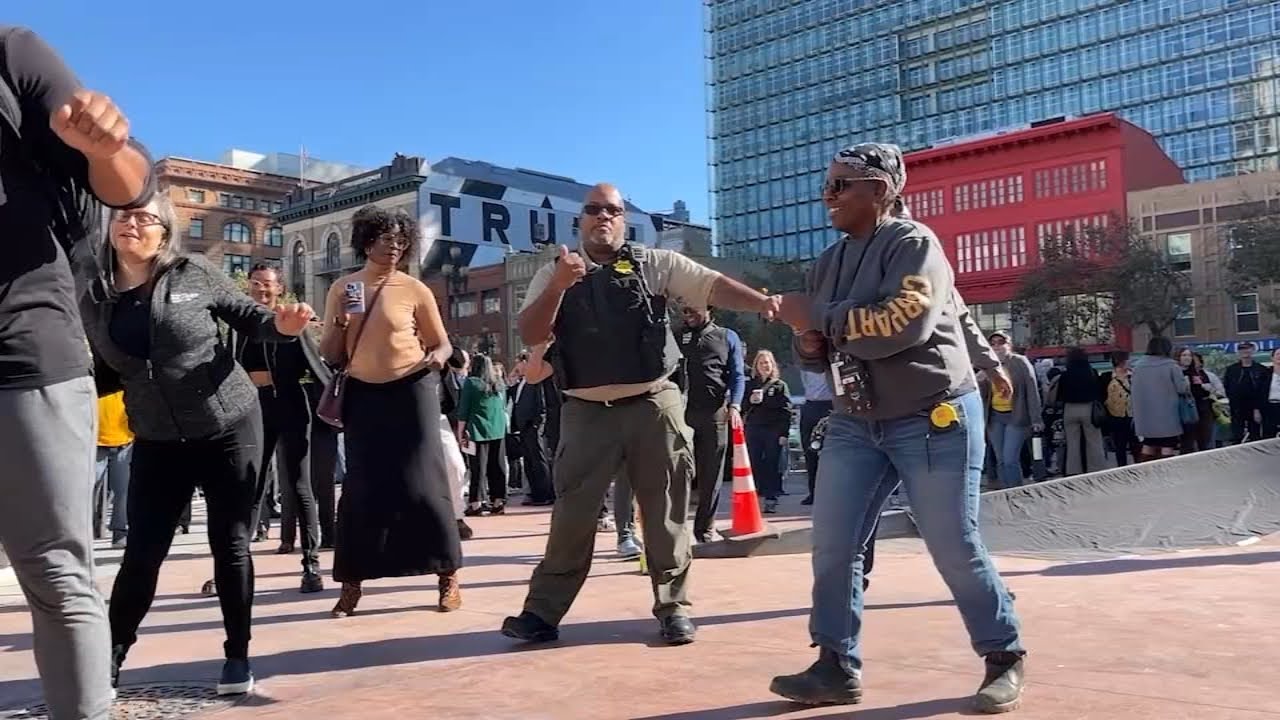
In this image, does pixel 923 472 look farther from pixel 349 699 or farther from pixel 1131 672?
pixel 349 699

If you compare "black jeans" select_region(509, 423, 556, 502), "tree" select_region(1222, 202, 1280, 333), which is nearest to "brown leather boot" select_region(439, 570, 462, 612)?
"black jeans" select_region(509, 423, 556, 502)

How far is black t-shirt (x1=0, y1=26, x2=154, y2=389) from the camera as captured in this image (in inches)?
85.1

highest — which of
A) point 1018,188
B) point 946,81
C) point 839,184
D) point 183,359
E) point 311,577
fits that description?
point 946,81

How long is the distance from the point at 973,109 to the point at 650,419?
8989cm

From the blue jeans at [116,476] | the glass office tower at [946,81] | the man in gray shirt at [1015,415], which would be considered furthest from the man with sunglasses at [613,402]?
the glass office tower at [946,81]

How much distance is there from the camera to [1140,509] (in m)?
7.12

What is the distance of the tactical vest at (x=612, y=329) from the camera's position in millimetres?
4340

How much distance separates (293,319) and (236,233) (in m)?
86.5

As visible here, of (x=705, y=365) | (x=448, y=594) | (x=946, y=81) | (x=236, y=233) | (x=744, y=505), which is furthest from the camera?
(x=946, y=81)

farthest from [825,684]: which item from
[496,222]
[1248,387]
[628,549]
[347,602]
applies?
[496,222]

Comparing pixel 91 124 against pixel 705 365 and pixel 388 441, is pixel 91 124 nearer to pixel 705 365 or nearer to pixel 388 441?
pixel 388 441

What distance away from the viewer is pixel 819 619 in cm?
335

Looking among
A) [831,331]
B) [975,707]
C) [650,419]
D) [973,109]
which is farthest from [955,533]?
[973,109]

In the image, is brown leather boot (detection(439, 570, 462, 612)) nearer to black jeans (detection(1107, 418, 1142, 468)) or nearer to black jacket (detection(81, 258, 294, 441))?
black jacket (detection(81, 258, 294, 441))
